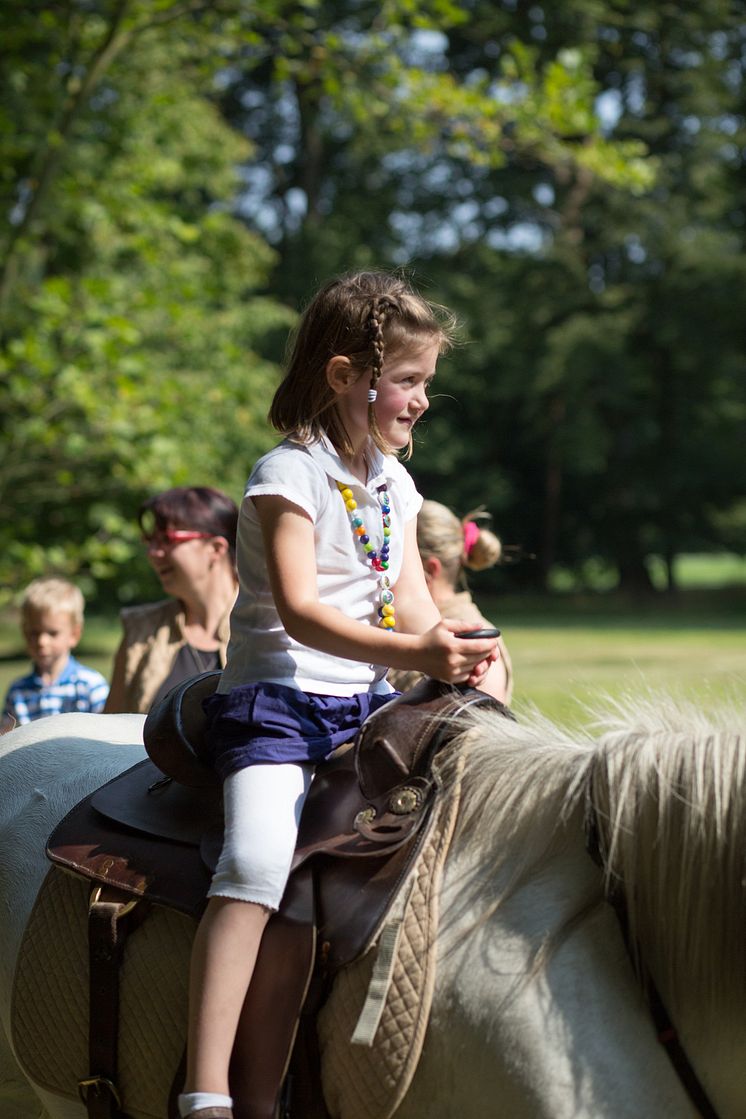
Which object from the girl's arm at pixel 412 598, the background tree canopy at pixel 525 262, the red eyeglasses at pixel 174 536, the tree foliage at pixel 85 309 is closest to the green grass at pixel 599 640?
the background tree canopy at pixel 525 262

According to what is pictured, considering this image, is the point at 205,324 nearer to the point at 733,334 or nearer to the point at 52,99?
the point at 52,99

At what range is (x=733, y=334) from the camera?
32.5 m

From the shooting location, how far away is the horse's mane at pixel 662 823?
75.3 inches

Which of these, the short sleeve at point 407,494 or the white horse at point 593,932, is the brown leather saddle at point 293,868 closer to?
the white horse at point 593,932

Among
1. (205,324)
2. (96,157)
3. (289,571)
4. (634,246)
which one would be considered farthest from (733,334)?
(289,571)

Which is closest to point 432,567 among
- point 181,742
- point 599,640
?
point 181,742

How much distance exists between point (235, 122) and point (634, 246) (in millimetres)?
14784

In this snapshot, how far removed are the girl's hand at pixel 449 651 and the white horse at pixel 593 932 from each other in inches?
8.2

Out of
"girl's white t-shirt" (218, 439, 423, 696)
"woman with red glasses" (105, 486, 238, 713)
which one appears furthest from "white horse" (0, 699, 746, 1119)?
"woman with red glasses" (105, 486, 238, 713)

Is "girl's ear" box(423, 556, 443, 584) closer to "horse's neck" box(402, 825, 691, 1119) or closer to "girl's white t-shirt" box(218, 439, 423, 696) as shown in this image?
Answer: "girl's white t-shirt" box(218, 439, 423, 696)

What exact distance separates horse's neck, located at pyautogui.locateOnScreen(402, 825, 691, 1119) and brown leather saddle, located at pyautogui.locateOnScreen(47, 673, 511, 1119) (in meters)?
0.17

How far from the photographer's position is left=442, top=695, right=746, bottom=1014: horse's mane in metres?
1.91

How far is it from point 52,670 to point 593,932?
11.5ft

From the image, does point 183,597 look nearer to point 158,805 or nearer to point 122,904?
point 158,805
